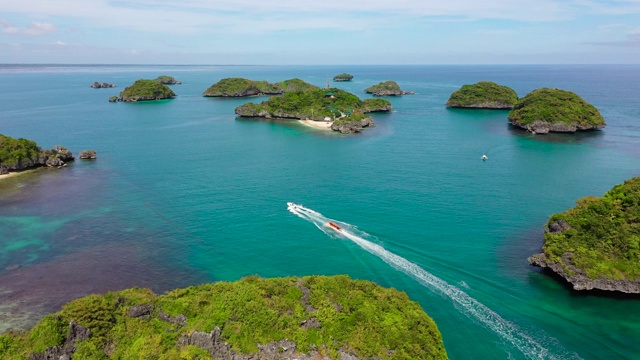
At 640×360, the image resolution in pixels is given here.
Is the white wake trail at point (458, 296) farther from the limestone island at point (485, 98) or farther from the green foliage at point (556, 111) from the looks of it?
the limestone island at point (485, 98)

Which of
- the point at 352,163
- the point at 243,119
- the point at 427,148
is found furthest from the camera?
the point at 243,119

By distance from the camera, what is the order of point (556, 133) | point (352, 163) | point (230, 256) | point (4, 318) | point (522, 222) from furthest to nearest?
point (556, 133) < point (352, 163) < point (522, 222) < point (230, 256) < point (4, 318)

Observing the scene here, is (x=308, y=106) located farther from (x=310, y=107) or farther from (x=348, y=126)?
(x=348, y=126)

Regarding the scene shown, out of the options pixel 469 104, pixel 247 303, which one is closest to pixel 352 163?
pixel 247 303

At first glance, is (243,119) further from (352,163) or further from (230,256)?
(230,256)

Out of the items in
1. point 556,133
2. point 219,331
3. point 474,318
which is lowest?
point 474,318

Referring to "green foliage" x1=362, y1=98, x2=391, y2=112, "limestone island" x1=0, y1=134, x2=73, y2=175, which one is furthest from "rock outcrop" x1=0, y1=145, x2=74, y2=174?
"green foliage" x1=362, y1=98, x2=391, y2=112

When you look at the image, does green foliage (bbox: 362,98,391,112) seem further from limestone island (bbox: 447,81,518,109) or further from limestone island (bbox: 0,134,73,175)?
limestone island (bbox: 0,134,73,175)

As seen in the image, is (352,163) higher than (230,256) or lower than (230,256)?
higher
